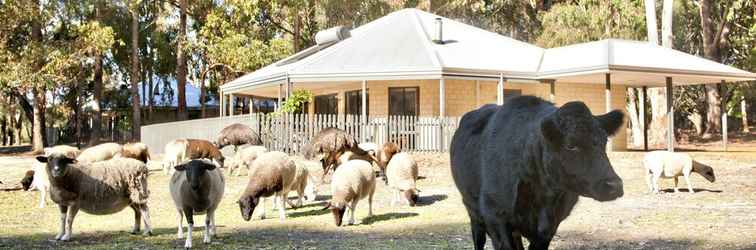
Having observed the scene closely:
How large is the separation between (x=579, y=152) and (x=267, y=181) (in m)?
9.18

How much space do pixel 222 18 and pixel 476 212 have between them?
42.4 meters

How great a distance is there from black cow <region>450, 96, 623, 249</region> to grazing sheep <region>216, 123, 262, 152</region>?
66.9ft

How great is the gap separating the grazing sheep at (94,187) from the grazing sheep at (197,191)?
2.42ft

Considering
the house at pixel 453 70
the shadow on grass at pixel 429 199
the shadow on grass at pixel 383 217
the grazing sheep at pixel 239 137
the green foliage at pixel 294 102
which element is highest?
the house at pixel 453 70

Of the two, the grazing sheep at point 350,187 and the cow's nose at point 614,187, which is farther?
the grazing sheep at point 350,187

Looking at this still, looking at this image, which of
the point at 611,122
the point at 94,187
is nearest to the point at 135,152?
the point at 94,187

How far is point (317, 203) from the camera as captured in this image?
14812mm

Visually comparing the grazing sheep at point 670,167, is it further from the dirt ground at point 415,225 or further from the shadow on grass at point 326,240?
the shadow on grass at point 326,240

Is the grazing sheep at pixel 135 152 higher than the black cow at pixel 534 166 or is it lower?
lower

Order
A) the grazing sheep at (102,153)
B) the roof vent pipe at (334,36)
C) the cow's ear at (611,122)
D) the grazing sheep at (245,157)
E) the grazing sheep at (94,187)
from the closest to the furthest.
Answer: the cow's ear at (611,122)
the grazing sheep at (94,187)
the grazing sheep at (102,153)
the grazing sheep at (245,157)
the roof vent pipe at (334,36)

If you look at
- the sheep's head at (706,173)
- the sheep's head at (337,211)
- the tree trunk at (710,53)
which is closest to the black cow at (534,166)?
the sheep's head at (337,211)

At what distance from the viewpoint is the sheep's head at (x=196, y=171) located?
30.2 feet

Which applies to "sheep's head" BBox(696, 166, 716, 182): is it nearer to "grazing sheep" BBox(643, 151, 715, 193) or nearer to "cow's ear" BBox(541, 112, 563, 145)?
"grazing sheep" BBox(643, 151, 715, 193)

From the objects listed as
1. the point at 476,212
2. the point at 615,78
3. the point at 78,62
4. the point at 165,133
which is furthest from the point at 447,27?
the point at 476,212
